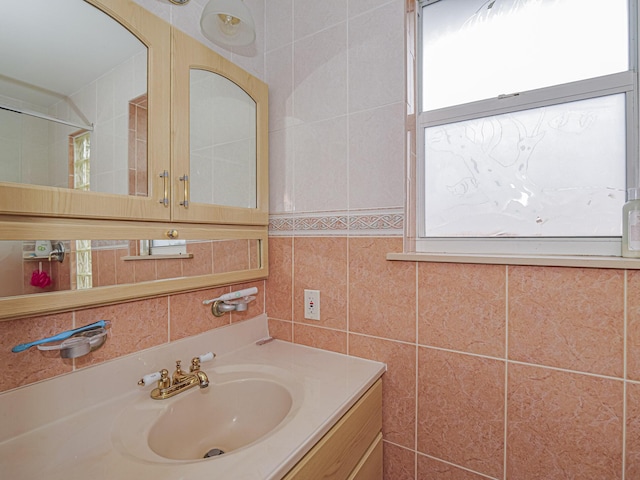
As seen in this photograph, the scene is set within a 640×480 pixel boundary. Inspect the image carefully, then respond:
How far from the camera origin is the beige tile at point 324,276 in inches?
45.5

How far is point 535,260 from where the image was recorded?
832 millimetres

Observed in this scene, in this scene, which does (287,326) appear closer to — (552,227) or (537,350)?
(537,350)

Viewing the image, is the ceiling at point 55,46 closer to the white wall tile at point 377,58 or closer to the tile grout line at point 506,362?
the white wall tile at point 377,58

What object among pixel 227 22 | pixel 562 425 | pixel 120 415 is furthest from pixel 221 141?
pixel 562 425

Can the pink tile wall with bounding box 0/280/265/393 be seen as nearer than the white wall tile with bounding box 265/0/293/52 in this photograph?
Yes

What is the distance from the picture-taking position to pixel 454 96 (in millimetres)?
1105

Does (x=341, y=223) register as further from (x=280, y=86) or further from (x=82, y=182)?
(x=82, y=182)

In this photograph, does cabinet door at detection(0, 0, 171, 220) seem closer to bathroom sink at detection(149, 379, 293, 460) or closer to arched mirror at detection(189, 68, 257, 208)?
arched mirror at detection(189, 68, 257, 208)

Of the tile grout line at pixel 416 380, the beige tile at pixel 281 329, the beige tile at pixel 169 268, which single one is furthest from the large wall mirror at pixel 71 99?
the tile grout line at pixel 416 380

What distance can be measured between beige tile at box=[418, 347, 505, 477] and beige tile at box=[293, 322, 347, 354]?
0.29m

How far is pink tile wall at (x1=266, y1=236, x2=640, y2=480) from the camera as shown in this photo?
771 millimetres

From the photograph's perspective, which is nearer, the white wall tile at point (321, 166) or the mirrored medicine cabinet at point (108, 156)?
the mirrored medicine cabinet at point (108, 156)

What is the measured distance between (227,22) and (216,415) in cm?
126

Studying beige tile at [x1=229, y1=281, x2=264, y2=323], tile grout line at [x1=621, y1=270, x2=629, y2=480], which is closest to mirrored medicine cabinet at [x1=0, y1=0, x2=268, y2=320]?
beige tile at [x1=229, y1=281, x2=264, y2=323]
